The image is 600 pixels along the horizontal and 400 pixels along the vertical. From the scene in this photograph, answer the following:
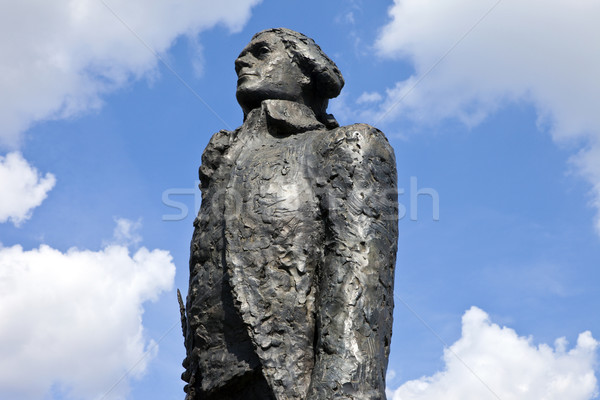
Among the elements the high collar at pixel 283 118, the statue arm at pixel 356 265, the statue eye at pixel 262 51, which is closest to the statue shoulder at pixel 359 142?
the statue arm at pixel 356 265

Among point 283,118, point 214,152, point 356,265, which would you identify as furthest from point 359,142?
point 214,152

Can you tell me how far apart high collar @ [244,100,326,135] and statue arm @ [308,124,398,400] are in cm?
56

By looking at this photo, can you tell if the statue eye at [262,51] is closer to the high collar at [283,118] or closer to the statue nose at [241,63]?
the statue nose at [241,63]

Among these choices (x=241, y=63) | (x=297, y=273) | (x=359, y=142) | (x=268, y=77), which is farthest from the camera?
(x=241, y=63)

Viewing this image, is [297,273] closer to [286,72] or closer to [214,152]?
[214,152]

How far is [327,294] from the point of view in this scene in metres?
5.58

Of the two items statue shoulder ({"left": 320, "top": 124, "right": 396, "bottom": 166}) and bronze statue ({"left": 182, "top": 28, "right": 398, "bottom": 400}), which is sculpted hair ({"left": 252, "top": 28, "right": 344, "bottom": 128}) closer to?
bronze statue ({"left": 182, "top": 28, "right": 398, "bottom": 400})

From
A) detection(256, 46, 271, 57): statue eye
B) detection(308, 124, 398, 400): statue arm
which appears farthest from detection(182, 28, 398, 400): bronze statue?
detection(256, 46, 271, 57): statue eye

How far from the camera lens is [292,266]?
5750 millimetres

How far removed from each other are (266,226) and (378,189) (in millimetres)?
748

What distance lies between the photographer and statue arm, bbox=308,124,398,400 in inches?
209

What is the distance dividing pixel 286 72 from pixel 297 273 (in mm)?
1777

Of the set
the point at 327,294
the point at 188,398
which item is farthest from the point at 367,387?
the point at 188,398

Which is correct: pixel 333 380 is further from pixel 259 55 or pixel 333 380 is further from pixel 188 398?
pixel 259 55
